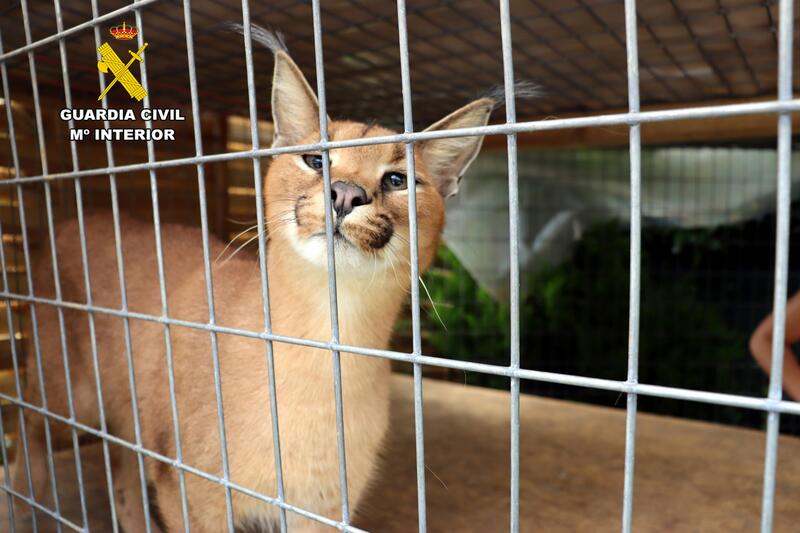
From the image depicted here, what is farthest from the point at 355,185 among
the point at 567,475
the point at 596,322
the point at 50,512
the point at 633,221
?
the point at 596,322

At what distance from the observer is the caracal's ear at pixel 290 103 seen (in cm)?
126

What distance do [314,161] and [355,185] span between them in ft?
0.97

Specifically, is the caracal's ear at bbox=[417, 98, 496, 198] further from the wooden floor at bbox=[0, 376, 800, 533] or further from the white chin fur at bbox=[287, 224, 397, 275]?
the wooden floor at bbox=[0, 376, 800, 533]

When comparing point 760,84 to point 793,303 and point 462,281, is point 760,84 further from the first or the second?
point 462,281

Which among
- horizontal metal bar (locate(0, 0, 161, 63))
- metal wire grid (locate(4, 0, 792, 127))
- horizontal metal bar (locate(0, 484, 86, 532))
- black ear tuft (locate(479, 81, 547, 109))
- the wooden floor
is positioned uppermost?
metal wire grid (locate(4, 0, 792, 127))

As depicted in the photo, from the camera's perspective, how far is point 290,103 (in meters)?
1.38

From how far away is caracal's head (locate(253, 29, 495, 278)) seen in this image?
1.11 meters

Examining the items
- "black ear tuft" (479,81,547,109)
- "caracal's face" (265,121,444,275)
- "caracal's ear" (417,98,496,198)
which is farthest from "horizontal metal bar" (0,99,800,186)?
"caracal's ear" (417,98,496,198)

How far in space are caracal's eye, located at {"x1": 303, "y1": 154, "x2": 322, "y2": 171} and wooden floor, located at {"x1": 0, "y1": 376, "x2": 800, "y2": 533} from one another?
850 millimetres

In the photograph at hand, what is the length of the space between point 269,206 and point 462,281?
11.1 feet

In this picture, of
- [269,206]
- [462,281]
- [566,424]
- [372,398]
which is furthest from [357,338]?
[462,281]

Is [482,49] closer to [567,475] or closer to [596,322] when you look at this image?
[567,475]

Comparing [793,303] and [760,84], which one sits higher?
[760,84]

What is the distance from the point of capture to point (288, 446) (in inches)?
51.9
